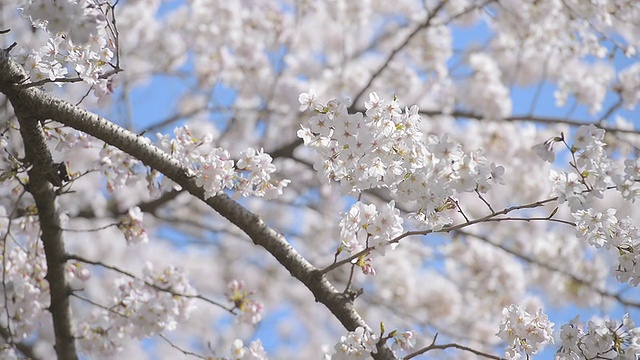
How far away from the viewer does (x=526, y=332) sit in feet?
6.72

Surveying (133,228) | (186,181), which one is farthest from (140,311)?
(186,181)

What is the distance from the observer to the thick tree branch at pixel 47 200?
1.97m

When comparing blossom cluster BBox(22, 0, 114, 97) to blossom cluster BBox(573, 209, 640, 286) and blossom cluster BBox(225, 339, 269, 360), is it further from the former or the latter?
→ blossom cluster BBox(573, 209, 640, 286)

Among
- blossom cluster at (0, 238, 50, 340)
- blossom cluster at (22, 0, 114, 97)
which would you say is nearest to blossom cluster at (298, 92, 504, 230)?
blossom cluster at (22, 0, 114, 97)

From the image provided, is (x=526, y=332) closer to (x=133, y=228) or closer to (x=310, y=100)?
(x=310, y=100)

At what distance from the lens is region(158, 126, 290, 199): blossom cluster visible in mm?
2115

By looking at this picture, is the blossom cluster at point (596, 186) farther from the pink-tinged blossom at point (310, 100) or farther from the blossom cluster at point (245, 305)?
the blossom cluster at point (245, 305)

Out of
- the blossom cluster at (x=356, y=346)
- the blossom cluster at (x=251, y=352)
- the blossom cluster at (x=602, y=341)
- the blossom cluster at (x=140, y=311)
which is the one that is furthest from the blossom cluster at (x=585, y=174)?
the blossom cluster at (x=140, y=311)

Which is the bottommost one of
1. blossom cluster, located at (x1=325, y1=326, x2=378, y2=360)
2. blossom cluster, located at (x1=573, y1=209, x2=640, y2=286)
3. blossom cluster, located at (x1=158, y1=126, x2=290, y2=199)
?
blossom cluster, located at (x1=325, y1=326, x2=378, y2=360)

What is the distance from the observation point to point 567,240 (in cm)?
536

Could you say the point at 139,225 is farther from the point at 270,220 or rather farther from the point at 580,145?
the point at 270,220

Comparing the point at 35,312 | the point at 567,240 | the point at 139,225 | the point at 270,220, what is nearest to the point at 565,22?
the point at 567,240

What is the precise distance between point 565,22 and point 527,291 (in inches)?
119

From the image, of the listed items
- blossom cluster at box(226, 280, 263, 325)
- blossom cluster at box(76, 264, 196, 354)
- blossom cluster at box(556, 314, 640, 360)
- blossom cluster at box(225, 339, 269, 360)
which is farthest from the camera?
blossom cluster at box(226, 280, 263, 325)
